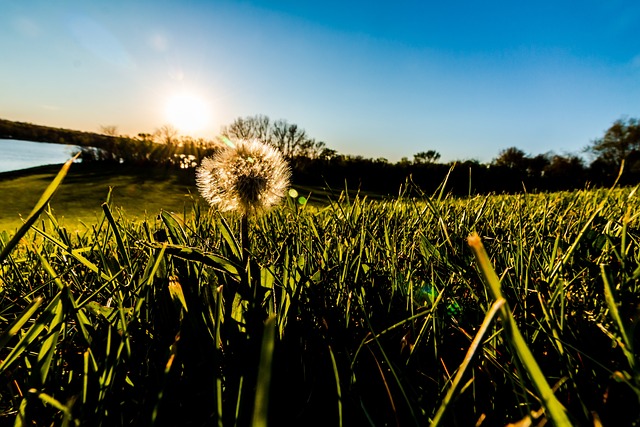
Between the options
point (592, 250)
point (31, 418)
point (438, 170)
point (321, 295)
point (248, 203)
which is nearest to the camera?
point (31, 418)

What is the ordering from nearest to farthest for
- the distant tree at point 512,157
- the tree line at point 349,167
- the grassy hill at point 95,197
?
the grassy hill at point 95,197 → the tree line at point 349,167 → the distant tree at point 512,157

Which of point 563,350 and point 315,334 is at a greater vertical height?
point 563,350

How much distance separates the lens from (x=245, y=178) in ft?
5.22

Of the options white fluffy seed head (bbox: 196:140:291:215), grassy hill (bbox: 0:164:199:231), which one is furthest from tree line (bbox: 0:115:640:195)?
white fluffy seed head (bbox: 196:140:291:215)

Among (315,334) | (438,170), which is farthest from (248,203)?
(438,170)

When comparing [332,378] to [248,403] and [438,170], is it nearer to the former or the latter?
[248,403]

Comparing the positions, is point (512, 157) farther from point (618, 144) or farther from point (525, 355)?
point (525, 355)

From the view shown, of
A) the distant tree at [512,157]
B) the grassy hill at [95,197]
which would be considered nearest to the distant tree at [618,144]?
the distant tree at [512,157]

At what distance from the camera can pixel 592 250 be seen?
1.01 metres

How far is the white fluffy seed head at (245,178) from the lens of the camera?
155 cm

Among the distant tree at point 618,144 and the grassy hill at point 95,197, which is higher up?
the distant tree at point 618,144

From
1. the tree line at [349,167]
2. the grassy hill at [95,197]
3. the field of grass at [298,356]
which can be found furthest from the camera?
the tree line at [349,167]

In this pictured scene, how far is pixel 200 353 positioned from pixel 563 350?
0.64 metres

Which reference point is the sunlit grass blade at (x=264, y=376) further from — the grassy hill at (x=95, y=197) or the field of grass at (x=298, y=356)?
the grassy hill at (x=95, y=197)
